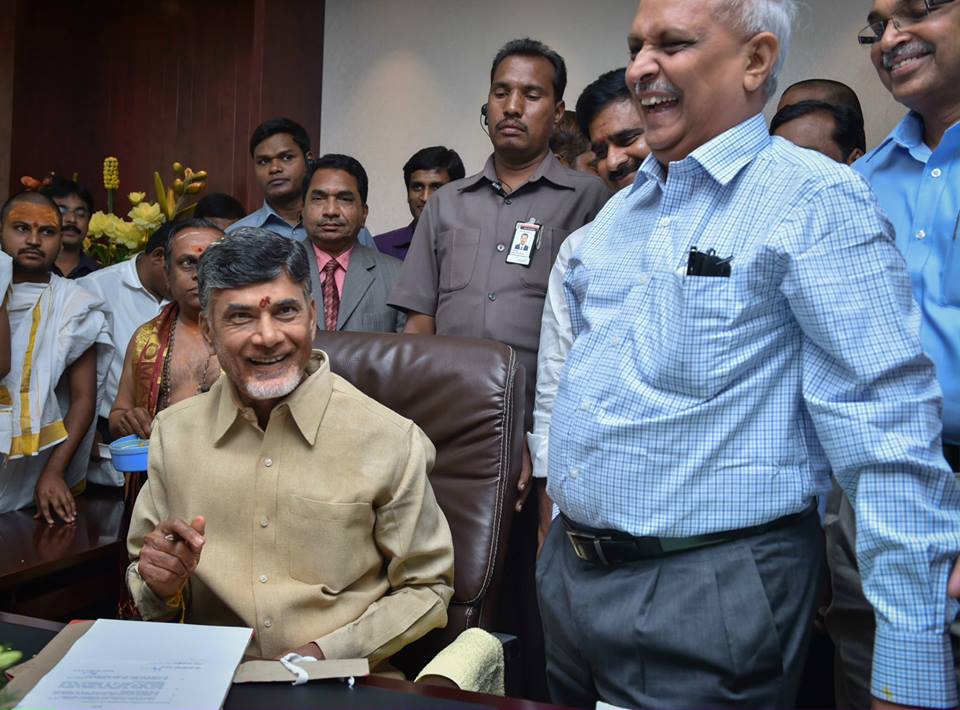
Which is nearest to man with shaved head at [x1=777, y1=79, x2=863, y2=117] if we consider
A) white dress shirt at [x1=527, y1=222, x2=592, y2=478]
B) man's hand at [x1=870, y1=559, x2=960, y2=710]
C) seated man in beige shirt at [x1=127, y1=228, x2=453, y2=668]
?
white dress shirt at [x1=527, y1=222, x2=592, y2=478]

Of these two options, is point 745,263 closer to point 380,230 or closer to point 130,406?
point 130,406

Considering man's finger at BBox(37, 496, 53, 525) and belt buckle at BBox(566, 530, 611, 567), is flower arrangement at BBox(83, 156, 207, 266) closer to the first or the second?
man's finger at BBox(37, 496, 53, 525)

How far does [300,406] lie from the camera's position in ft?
5.58

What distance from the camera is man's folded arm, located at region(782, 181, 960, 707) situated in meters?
1.07

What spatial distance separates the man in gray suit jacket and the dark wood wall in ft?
8.20

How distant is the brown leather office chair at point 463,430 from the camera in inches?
70.1

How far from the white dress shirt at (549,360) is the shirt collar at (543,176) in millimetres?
460

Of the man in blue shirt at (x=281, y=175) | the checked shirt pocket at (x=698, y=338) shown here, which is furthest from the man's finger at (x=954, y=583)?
the man in blue shirt at (x=281, y=175)

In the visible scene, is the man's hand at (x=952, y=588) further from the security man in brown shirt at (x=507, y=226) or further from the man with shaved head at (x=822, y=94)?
the man with shaved head at (x=822, y=94)

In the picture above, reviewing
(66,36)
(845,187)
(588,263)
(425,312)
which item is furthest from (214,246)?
(66,36)

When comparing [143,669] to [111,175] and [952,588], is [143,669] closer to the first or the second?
[952,588]

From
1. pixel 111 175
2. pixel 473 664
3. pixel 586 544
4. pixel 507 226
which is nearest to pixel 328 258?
pixel 507 226

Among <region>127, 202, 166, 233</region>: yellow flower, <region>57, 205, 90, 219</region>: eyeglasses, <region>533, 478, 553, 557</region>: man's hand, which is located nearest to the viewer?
<region>533, 478, 553, 557</region>: man's hand

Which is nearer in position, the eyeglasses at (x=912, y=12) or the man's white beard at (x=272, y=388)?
the eyeglasses at (x=912, y=12)
